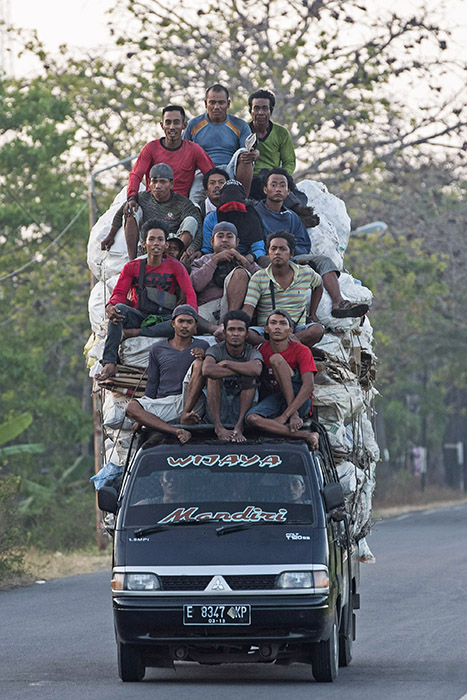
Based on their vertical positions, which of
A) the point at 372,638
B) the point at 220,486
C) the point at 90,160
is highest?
the point at 90,160

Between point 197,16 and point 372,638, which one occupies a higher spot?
point 197,16

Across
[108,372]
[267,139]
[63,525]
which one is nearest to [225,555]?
[108,372]

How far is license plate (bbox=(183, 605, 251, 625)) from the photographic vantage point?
372 inches

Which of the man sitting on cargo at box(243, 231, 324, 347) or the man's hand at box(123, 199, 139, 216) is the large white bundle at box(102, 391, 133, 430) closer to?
the man sitting on cargo at box(243, 231, 324, 347)

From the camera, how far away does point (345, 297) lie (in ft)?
41.4

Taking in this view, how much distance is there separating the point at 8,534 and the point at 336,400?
10.8 m


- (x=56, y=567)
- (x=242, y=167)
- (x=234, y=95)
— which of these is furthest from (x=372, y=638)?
(x=234, y=95)

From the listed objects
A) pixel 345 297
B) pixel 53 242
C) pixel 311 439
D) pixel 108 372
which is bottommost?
pixel 311 439

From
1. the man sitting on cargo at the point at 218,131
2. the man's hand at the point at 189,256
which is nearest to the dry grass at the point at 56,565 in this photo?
the man sitting on cargo at the point at 218,131

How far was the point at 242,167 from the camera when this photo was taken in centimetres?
1381

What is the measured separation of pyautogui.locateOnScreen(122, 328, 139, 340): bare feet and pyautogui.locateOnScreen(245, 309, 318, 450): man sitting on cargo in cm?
112

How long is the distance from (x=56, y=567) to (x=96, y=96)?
558 inches

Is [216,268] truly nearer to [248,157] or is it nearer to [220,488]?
[248,157]

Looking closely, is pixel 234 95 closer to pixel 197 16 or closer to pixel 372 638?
pixel 197 16
